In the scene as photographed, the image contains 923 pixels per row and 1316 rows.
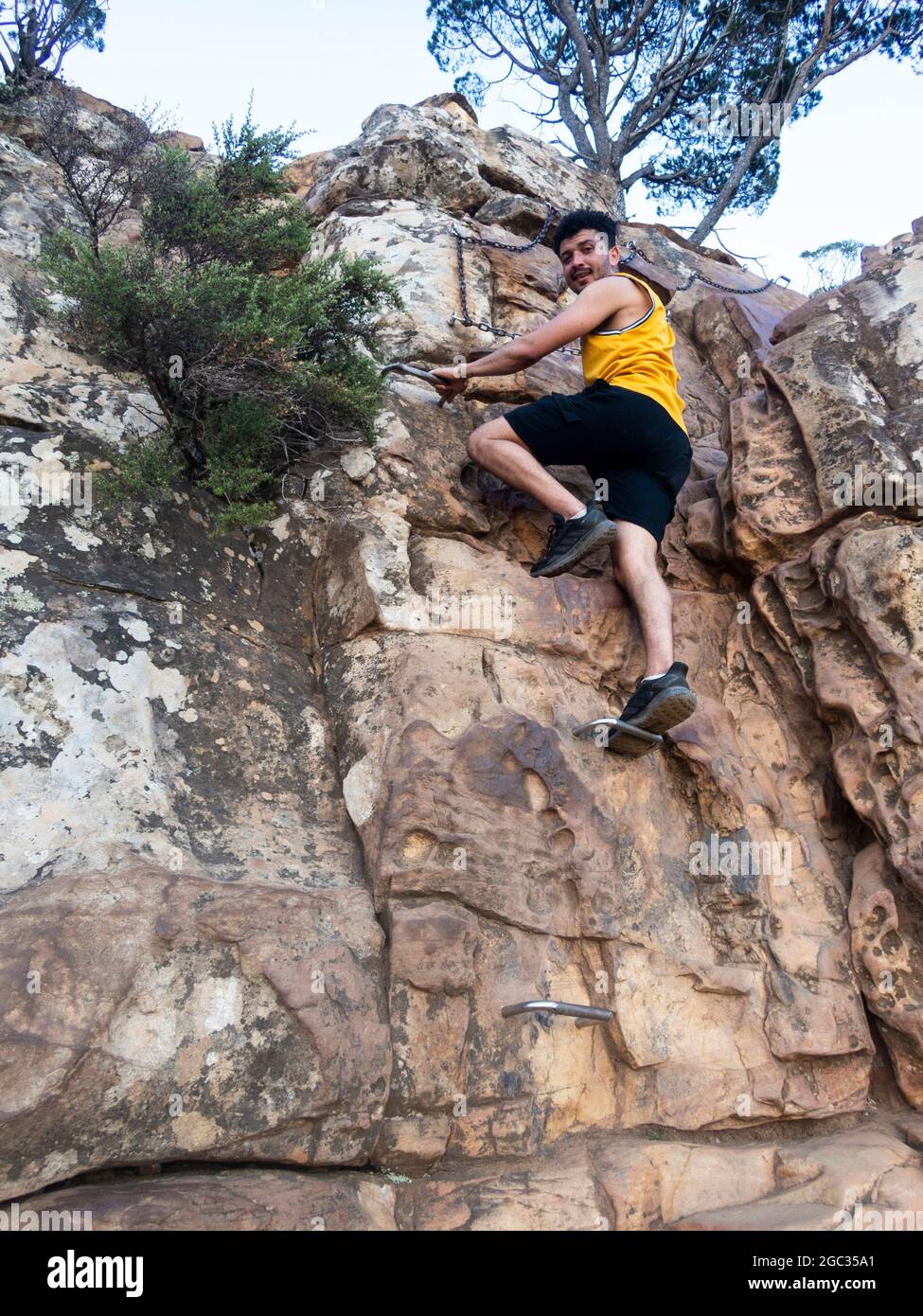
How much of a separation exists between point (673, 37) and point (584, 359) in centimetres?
1255

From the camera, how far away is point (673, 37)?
1445cm

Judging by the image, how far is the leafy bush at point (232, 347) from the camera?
4199 millimetres

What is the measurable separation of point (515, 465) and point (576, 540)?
460 mm

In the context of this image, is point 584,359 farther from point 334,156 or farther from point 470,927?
point 334,156

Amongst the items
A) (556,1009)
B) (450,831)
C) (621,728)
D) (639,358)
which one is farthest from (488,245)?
(556,1009)

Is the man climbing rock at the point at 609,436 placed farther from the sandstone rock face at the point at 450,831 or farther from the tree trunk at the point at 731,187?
the tree trunk at the point at 731,187

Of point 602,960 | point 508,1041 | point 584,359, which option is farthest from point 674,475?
point 508,1041

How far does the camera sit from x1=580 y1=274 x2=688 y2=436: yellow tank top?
14.8 ft

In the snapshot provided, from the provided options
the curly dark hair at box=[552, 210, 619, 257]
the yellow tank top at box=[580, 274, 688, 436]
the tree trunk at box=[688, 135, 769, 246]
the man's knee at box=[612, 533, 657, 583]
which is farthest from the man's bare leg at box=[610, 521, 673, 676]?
the tree trunk at box=[688, 135, 769, 246]

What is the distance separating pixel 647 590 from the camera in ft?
14.2

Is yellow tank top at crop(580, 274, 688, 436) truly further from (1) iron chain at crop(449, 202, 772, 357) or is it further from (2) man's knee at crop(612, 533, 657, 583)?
(2) man's knee at crop(612, 533, 657, 583)

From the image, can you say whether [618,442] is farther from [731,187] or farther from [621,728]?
[731,187]

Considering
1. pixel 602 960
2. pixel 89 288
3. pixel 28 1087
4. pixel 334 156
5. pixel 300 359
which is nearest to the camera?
pixel 28 1087

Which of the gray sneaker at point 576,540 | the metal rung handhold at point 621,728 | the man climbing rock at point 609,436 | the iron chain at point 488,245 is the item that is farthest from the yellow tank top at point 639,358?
the metal rung handhold at point 621,728
